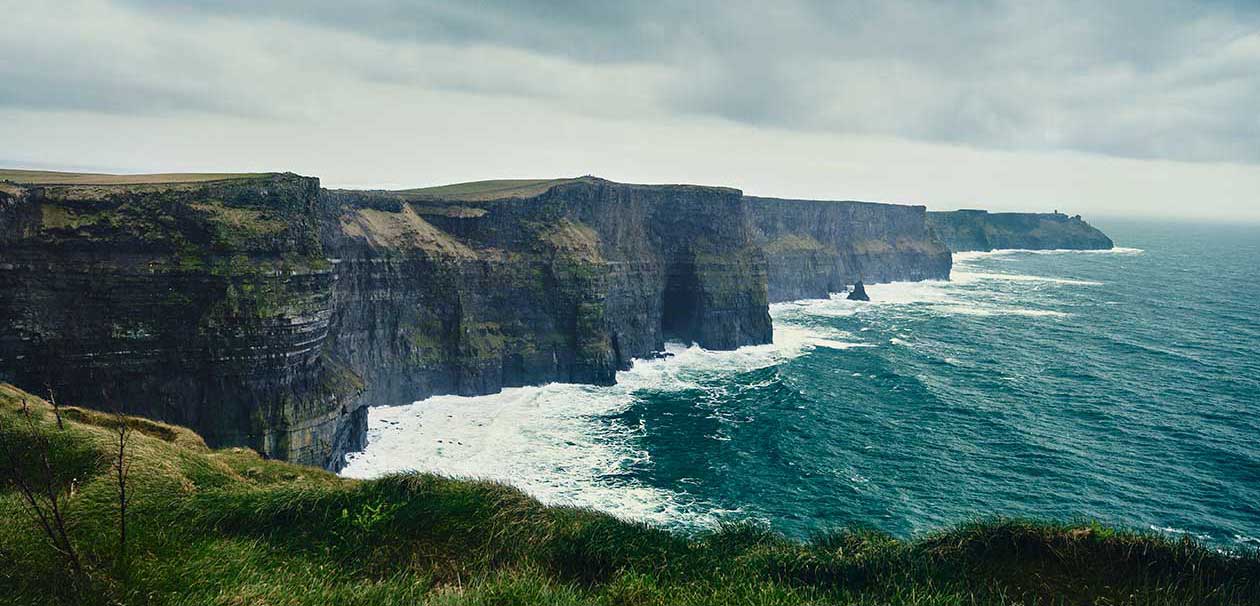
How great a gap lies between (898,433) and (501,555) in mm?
44918

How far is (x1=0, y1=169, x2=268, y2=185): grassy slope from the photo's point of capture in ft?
136

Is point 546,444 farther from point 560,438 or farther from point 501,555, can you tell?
point 501,555

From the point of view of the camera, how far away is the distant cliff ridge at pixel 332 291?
36.5m

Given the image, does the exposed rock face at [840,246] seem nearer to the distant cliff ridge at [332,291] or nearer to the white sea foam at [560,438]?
the distant cliff ridge at [332,291]

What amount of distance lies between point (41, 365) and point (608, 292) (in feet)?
156

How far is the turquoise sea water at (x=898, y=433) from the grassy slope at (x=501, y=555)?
22.2 metres

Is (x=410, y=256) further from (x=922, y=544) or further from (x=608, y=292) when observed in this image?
(x=922, y=544)

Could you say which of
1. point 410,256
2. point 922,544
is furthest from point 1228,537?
point 410,256

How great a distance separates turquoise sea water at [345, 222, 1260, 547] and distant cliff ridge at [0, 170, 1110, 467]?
5.06m

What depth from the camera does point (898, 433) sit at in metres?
50.5

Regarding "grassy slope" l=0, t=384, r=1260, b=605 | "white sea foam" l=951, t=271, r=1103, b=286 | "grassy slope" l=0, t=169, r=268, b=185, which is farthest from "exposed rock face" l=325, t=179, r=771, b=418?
"white sea foam" l=951, t=271, r=1103, b=286

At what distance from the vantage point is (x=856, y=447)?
47.9m

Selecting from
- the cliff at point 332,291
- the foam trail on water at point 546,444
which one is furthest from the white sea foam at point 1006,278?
the foam trail on water at point 546,444

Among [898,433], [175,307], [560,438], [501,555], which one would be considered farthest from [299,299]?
[898,433]
